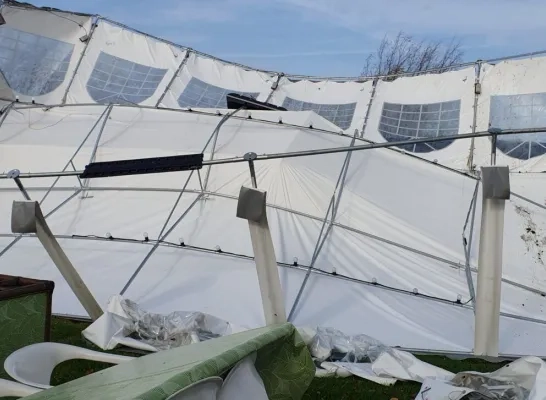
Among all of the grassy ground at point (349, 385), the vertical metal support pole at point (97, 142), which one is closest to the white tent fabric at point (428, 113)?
the vertical metal support pole at point (97, 142)

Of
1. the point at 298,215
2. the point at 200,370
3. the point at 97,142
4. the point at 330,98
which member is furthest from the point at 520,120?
the point at 200,370

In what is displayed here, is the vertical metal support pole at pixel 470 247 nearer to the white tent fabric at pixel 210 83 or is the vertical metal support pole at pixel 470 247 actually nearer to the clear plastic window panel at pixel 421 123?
the clear plastic window panel at pixel 421 123

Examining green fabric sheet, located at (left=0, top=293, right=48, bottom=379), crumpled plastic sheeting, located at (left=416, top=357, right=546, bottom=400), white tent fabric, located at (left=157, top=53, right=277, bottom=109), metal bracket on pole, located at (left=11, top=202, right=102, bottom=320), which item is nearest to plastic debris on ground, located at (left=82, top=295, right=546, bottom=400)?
metal bracket on pole, located at (left=11, top=202, right=102, bottom=320)

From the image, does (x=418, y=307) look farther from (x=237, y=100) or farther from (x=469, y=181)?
(x=237, y=100)

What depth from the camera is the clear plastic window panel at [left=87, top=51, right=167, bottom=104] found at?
14992 millimetres

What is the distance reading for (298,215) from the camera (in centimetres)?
964

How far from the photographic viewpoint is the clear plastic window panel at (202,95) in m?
15.6

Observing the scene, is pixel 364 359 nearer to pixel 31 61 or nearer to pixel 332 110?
pixel 332 110

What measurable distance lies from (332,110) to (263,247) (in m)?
10.5

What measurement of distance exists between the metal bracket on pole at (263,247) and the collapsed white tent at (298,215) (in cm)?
137

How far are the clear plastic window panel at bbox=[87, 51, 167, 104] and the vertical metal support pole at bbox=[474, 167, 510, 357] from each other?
33.6 ft

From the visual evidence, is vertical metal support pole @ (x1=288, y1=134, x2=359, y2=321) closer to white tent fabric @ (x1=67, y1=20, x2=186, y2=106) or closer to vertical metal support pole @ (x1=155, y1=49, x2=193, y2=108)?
vertical metal support pole @ (x1=155, y1=49, x2=193, y2=108)

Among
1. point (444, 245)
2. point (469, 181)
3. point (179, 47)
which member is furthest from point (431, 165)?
point (179, 47)

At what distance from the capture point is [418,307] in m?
8.33
